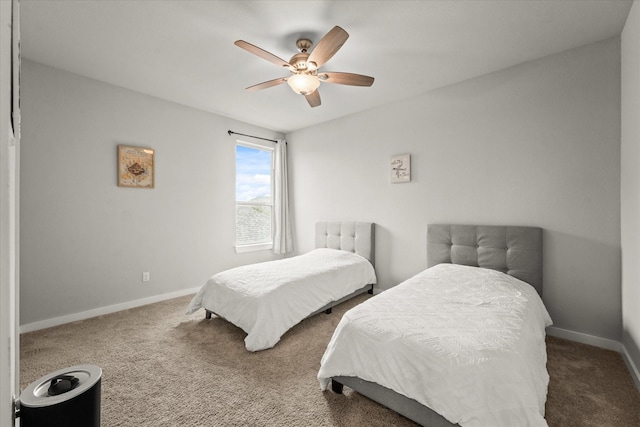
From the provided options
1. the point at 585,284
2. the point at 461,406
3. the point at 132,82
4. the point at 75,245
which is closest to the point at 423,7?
the point at 461,406

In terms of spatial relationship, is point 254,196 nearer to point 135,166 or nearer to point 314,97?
point 135,166

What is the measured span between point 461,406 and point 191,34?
10.1 ft

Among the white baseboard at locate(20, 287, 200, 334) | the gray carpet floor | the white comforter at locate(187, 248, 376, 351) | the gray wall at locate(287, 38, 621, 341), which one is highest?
the gray wall at locate(287, 38, 621, 341)

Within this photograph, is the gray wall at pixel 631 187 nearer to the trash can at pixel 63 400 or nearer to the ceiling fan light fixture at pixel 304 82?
the ceiling fan light fixture at pixel 304 82

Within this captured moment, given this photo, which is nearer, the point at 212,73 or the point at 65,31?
the point at 65,31

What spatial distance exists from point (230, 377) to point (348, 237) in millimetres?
2465

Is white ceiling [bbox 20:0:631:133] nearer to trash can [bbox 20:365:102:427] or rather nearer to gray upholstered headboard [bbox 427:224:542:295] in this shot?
gray upholstered headboard [bbox 427:224:542:295]

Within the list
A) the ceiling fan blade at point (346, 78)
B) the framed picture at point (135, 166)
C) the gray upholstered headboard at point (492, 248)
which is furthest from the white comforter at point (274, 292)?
the ceiling fan blade at point (346, 78)

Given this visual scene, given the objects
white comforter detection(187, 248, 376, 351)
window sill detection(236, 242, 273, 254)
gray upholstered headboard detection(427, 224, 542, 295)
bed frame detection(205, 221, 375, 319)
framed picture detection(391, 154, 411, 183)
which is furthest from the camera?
window sill detection(236, 242, 273, 254)

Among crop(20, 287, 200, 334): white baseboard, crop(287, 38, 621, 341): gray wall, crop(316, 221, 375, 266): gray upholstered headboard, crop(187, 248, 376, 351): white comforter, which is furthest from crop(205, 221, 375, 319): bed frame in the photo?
crop(20, 287, 200, 334): white baseboard

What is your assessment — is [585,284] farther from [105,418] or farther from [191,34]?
[191,34]

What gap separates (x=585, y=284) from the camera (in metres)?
2.49

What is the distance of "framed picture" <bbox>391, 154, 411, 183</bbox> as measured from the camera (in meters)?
3.57

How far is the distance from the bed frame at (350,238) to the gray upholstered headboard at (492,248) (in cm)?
82
